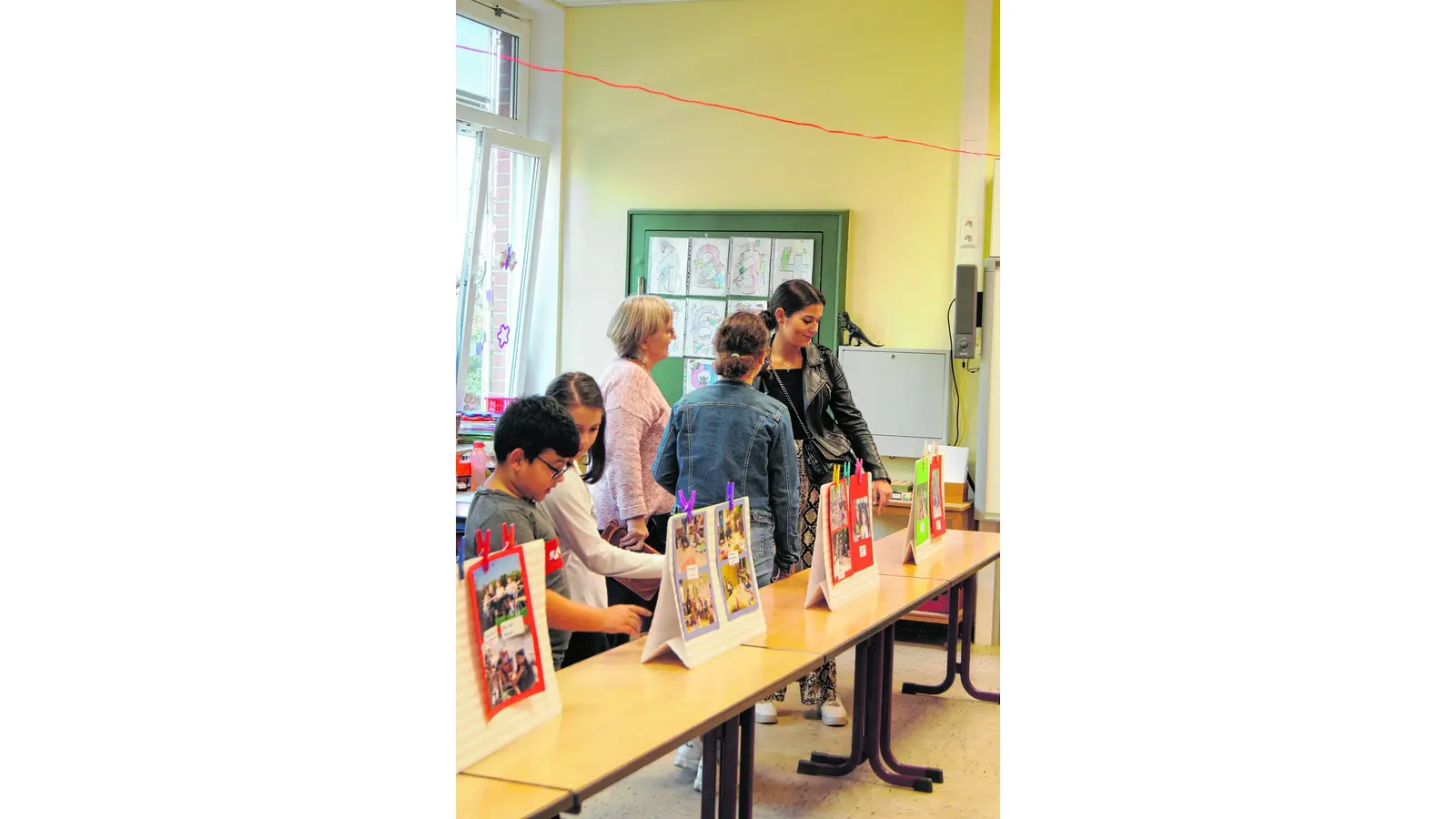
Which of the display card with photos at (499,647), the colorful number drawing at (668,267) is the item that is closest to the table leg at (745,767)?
the display card with photos at (499,647)

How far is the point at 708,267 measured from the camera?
6234 millimetres

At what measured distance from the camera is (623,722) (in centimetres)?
212

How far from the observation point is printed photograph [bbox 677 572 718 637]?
8.28 ft

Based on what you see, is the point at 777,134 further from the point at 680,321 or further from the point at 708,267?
the point at 680,321

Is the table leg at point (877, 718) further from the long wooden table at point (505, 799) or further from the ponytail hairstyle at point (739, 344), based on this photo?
the long wooden table at point (505, 799)

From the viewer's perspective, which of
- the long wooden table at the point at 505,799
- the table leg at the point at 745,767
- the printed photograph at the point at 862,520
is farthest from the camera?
the printed photograph at the point at 862,520

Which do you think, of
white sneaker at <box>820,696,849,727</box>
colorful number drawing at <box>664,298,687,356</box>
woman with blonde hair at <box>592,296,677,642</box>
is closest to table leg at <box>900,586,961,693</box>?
white sneaker at <box>820,696,849,727</box>

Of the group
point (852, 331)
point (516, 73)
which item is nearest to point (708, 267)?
point (852, 331)

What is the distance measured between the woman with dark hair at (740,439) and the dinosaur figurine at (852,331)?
8.10 feet

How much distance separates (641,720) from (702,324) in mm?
4273

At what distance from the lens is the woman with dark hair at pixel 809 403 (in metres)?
3.89
